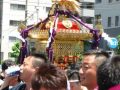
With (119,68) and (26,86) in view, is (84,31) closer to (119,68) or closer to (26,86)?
(26,86)

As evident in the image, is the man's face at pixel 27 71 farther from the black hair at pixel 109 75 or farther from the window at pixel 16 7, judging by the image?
the window at pixel 16 7

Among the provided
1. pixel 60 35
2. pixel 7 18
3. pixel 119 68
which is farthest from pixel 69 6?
pixel 7 18

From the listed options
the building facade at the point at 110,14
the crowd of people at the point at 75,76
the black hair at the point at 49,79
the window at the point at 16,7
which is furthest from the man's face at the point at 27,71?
the window at the point at 16,7

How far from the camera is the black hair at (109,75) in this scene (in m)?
3.42

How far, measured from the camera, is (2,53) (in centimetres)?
4672

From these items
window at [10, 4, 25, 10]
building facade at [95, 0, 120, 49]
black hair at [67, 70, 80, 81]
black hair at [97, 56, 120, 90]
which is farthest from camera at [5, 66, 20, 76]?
window at [10, 4, 25, 10]

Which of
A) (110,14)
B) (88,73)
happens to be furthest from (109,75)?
(110,14)

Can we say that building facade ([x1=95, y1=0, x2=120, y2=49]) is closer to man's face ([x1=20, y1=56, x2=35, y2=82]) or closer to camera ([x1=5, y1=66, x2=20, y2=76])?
camera ([x1=5, y1=66, x2=20, y2=76])

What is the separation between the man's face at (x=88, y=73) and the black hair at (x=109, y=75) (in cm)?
87

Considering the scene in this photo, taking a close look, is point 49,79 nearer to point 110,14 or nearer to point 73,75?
point 73,75

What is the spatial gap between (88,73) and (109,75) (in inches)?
39.4

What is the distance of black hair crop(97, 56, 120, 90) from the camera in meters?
3.42

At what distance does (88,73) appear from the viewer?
4430mm

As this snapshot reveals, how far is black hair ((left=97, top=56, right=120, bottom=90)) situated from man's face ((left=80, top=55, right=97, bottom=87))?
0.87m
